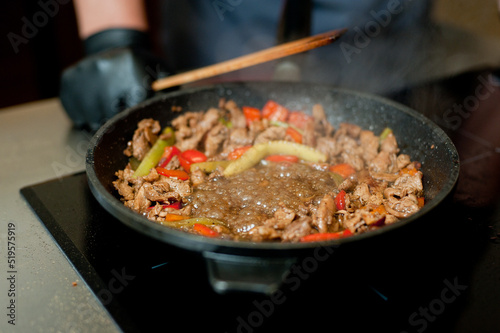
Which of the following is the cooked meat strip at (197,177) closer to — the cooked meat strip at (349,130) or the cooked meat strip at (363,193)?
the cooked meat strip at (363,193)

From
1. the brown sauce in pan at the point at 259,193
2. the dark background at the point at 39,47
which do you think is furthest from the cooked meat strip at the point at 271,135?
the dark background at the point at 39,47

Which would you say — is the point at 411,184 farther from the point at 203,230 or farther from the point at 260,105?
the point at 260,105

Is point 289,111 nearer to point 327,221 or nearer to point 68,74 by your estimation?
point 327,221

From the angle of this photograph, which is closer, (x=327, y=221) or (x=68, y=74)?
(x=327, y=221)

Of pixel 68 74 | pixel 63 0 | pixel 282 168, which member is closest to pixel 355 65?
pixel 282 168

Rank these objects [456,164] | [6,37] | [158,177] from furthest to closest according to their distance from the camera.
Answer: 1. [6,37]
2. [158,177]
3. [456,164]

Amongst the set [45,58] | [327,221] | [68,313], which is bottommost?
[45,58]

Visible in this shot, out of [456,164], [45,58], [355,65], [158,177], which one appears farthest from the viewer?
[45,58]
